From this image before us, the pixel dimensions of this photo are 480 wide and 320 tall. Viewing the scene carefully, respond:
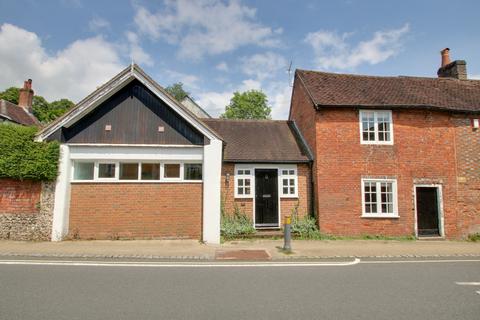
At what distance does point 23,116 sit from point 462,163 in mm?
31233

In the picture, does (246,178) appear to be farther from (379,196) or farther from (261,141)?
(379,196)

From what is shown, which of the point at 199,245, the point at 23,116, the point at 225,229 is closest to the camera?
the point at 199,245

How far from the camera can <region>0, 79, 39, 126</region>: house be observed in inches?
890

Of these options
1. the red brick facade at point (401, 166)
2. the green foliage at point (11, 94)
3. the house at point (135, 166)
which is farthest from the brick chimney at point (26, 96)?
the red brick facade at point (401, 166)

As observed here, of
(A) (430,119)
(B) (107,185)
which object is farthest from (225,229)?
(A) (430,119)

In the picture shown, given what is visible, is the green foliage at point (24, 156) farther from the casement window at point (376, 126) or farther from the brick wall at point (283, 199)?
the casement window at point (376, 126)

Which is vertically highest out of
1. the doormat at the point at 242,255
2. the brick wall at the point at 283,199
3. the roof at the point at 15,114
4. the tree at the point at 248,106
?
the tree at the point at 248,106

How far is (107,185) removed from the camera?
10750 mm

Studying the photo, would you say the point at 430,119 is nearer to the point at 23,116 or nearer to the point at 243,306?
the point at 243,306

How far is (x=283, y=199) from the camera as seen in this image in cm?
1284

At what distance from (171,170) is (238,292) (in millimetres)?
6874

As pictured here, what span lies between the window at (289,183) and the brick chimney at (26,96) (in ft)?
87.0

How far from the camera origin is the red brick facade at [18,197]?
10094mm

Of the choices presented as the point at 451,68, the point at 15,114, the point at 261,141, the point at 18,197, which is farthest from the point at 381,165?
the point at 15,114
